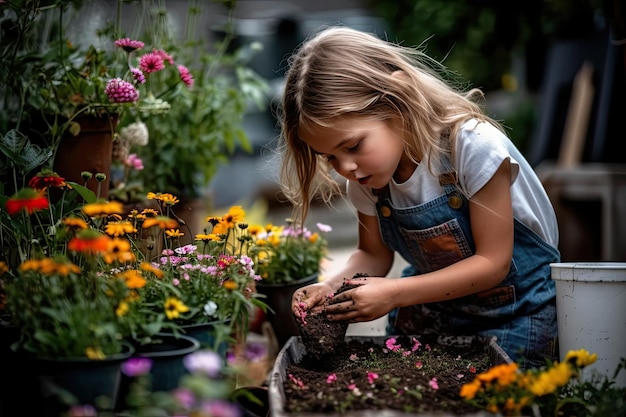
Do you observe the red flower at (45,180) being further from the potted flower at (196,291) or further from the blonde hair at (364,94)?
the blonde hair at (364,94)

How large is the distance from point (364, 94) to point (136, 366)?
0.99 m

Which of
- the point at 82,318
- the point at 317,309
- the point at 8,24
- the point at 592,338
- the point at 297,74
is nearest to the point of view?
the point at 82,318

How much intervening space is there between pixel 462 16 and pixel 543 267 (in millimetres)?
3821

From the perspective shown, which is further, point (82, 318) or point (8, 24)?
point (8, 24)

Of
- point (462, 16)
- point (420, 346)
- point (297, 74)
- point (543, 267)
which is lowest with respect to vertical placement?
point (420, 346)

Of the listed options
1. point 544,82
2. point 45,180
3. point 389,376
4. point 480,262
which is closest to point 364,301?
point 389,376

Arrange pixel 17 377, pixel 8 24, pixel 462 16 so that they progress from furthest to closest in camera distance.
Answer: pixel 462 16
pixel 8 24
pixel 17 377

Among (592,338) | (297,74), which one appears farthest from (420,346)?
(297,74)

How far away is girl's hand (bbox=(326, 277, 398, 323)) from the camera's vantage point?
5.66 ft

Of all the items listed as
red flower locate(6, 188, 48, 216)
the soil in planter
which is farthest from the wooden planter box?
red flower locate(6, 188, 48, 216)

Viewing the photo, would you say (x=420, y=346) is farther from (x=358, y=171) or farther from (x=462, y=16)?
(x=462, y=16)

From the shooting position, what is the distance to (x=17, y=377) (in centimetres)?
136

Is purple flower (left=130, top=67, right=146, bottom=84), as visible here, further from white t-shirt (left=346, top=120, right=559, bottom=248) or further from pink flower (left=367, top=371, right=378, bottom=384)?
pink flower (left=367, top=371, right=378, bottom=384)

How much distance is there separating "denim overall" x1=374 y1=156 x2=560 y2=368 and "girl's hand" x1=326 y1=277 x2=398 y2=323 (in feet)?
1.02
